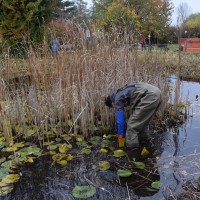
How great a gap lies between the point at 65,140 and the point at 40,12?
28.3 ft

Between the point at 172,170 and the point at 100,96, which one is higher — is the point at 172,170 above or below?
below

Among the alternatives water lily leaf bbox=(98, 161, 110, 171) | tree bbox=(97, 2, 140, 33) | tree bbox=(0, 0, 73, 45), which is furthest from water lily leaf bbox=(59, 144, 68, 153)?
tree bbox=(0, 0, 73, 45)

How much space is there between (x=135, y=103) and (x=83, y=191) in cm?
149

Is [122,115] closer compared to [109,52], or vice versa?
[122,115]

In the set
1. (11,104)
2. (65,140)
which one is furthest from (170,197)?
(11,104)

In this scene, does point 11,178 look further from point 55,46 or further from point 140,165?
point 55,46

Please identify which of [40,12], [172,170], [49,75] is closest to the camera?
[172,170]

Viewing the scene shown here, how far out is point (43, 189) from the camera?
9.66 feet

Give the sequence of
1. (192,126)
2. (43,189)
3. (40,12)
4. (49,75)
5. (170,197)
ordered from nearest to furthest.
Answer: (170,197), (43,189), (49,75), (192,126), (40,12)

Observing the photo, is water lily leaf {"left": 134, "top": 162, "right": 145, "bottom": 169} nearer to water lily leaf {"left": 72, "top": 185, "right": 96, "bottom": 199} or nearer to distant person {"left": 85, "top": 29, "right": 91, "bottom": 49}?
water lily leaf {"left": 72, "top": 185, "right": 96, "bottom": 199}

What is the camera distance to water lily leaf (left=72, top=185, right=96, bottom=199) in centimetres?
273

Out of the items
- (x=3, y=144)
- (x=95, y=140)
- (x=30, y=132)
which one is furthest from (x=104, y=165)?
(x=3, y=144)

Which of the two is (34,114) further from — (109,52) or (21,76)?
(109,52)

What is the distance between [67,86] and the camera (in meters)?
3.93
